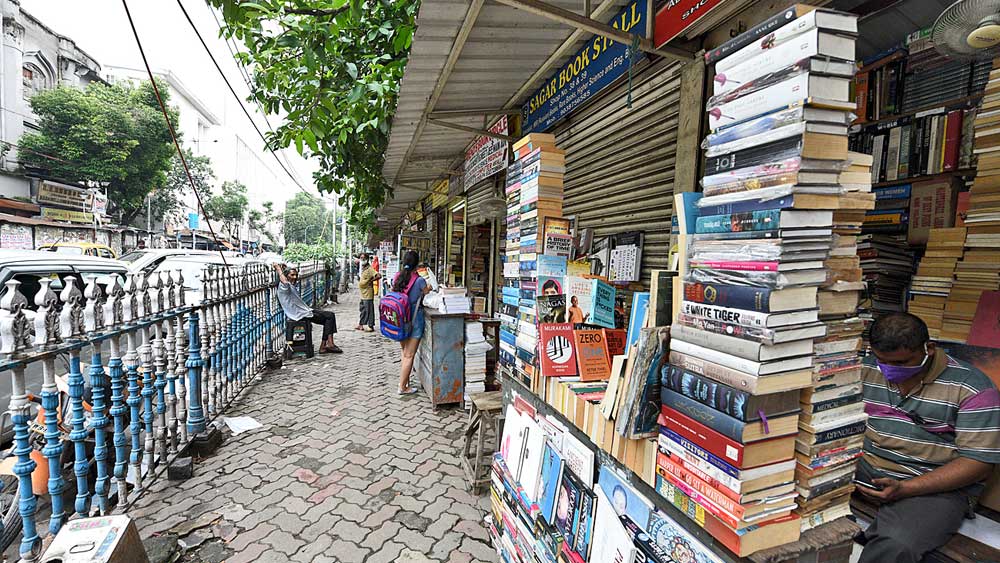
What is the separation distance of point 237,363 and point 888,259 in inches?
236

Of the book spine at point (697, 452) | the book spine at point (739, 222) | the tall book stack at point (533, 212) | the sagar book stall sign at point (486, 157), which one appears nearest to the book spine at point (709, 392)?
the book spine at point (697, 452)

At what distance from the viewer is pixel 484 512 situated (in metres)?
2.99

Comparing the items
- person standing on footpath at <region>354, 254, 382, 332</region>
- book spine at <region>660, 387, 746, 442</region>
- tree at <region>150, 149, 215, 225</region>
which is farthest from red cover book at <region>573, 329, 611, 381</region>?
tree at <region>150, 149, 215, 225</region>

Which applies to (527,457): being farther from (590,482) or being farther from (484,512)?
(484,512)

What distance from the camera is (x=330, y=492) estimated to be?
316 centimetres

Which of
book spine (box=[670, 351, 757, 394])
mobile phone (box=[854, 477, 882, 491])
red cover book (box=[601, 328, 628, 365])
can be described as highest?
book spine (box=[670, 351, 757, 394])

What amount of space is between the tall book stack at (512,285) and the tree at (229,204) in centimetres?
4180

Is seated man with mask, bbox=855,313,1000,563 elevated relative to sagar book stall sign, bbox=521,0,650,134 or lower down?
lower down

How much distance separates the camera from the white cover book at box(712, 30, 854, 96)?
100 cm

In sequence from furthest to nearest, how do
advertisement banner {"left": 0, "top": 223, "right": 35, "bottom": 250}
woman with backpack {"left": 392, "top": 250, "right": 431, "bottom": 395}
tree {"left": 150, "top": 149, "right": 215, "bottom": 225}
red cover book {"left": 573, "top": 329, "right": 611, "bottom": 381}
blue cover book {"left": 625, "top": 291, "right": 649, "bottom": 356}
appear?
tree {"left": 150, "top": 149, "right": 215, "bottom": 225} → advertisement banner {"left": 0, "top": 223, "right": 35, "bottom": 250} → woman with backpack {"left": 392, "top": 250, "right": 431, "bottom": 395} → red cover book {"left": 573, "top": 329, "right": 611, "bottom": 381} → blue cover book {"left": 625, "top": 291, "right": 649, "bottom": 356}

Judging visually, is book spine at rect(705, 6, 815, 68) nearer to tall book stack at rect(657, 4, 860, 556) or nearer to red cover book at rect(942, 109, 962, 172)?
tall book stack at rect(657, 4, 860, 556)

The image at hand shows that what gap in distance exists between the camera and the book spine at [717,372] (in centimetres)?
107

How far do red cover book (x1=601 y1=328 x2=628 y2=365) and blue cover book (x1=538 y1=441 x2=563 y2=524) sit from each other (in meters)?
0.55

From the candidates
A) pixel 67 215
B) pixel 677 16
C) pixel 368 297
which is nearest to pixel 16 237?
pixel 67 215
